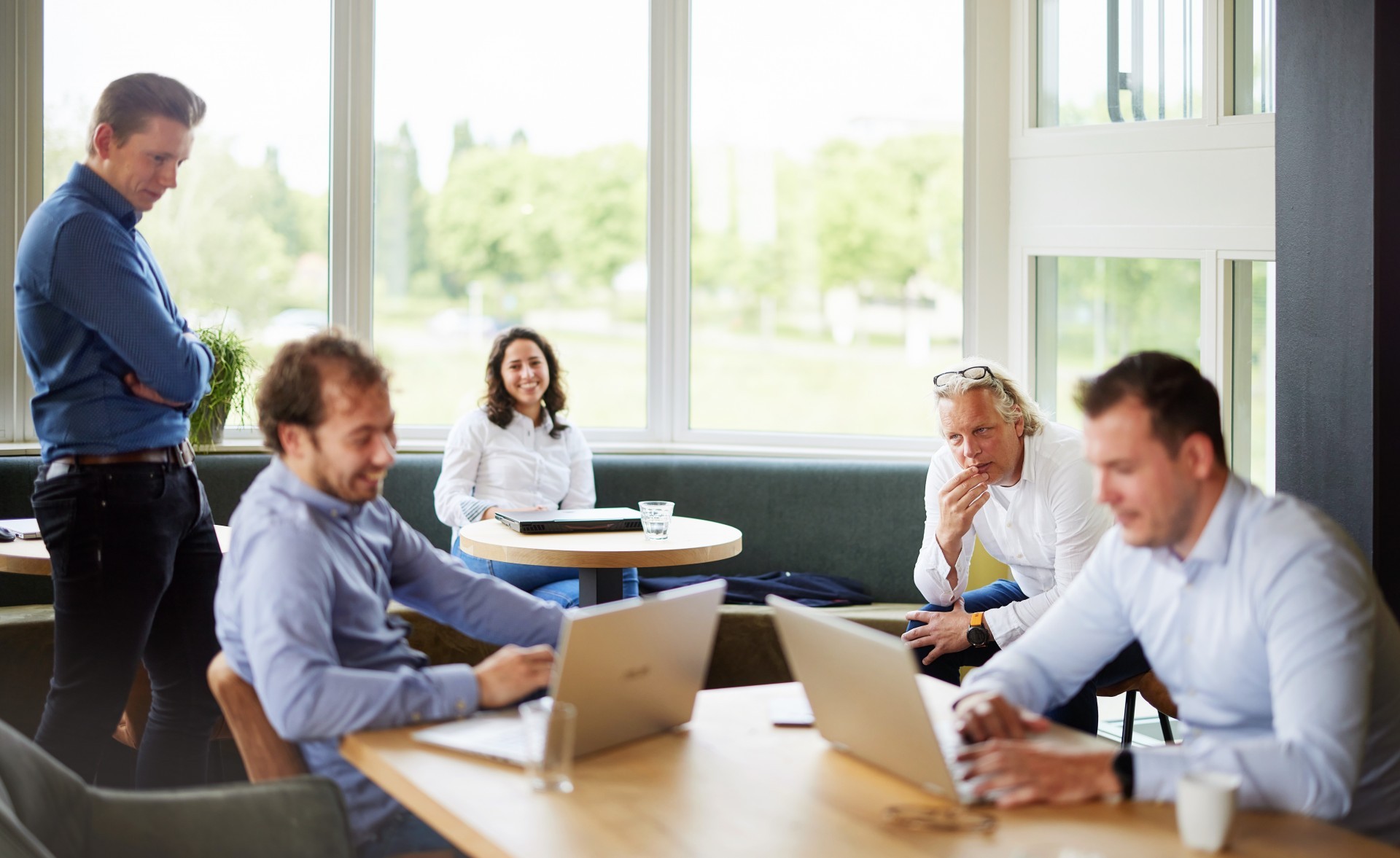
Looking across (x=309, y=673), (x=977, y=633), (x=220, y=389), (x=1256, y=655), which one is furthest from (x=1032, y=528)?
(x=220, y=389)

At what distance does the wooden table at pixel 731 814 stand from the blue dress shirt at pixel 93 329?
1130 mm

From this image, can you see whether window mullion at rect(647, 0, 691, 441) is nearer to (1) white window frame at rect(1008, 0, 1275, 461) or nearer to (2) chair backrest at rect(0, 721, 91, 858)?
(1) white window frame at rect(1008, 0, 1275, 461)

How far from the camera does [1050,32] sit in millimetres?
4656

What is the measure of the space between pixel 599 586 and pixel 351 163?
7.54 feet

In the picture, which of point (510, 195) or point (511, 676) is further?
point (510, 195)

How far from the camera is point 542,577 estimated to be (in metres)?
4.05

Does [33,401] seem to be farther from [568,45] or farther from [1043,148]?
[1043,148]

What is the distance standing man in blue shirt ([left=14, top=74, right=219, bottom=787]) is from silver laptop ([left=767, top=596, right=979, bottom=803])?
1394 millimetres

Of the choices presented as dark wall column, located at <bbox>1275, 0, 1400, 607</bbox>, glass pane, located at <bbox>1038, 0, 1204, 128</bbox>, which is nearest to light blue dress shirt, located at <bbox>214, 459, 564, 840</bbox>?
dark wall column, located at <bbox>1275, 0, 1400, 607</bbox>

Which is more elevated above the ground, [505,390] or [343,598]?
[505,390]

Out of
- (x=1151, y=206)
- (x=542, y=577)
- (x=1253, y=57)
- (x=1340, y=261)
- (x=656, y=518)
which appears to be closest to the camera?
(x=1340, y=261)

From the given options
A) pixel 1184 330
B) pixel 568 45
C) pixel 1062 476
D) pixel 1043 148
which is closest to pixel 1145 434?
pixel 1062 476

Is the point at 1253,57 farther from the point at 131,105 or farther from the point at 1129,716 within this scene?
the point at 131,105

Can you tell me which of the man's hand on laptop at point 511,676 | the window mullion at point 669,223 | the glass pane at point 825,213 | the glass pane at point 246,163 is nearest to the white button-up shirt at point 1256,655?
the man's hand on laptop at point 511,676
